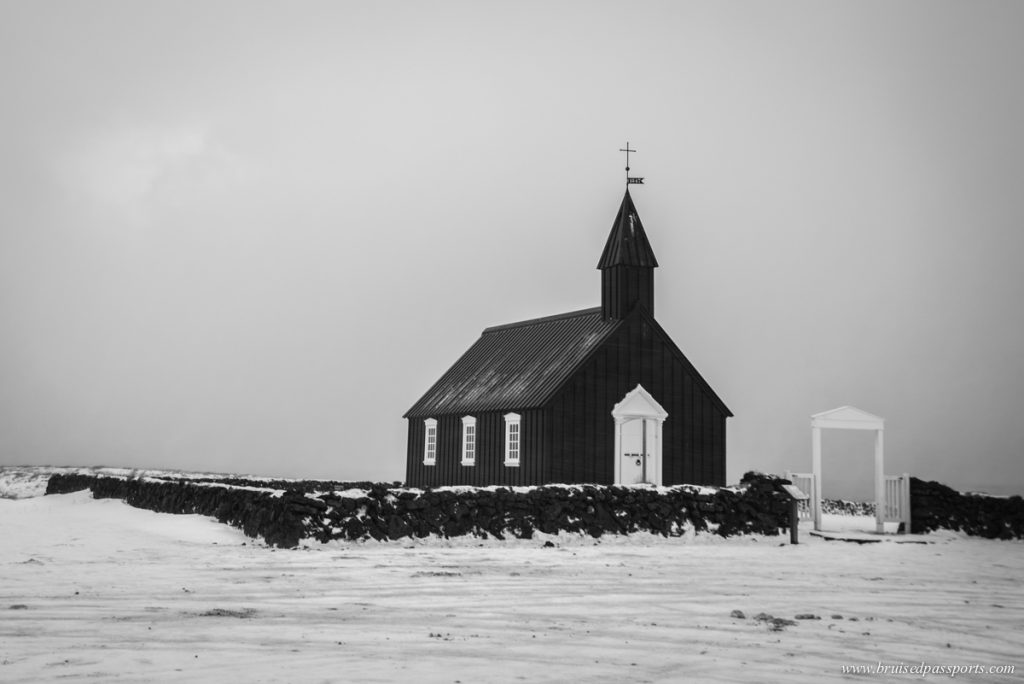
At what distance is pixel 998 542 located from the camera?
2816cm

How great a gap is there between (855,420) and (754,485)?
3.70 metres

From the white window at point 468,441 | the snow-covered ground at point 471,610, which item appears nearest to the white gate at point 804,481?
the snow-covered ground at point 471,610

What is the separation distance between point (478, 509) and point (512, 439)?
9.99m

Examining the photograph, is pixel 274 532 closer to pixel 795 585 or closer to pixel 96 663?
pixel 795 585

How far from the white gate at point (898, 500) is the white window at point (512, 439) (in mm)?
11070

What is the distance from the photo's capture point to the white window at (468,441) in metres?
36.9

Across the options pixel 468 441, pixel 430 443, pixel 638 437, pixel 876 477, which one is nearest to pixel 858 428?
pixel 876 477

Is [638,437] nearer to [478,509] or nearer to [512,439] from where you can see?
[512,439]

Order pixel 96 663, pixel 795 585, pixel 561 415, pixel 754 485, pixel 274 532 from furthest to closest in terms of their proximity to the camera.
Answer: pixel 561 415, pixel 754 485, pixel 274 532, pixel 795 585, pixel 96 663

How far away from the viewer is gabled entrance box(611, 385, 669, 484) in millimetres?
33250

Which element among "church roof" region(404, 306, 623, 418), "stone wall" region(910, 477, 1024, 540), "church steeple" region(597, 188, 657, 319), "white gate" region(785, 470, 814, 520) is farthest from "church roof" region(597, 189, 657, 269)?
"stone wall" region(910, 477, 1024, 540)

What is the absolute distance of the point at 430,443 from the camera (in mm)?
41312

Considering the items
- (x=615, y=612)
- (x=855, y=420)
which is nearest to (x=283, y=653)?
(x=615, y=612)

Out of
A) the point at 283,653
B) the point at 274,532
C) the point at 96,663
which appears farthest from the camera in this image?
the point at 274,532
